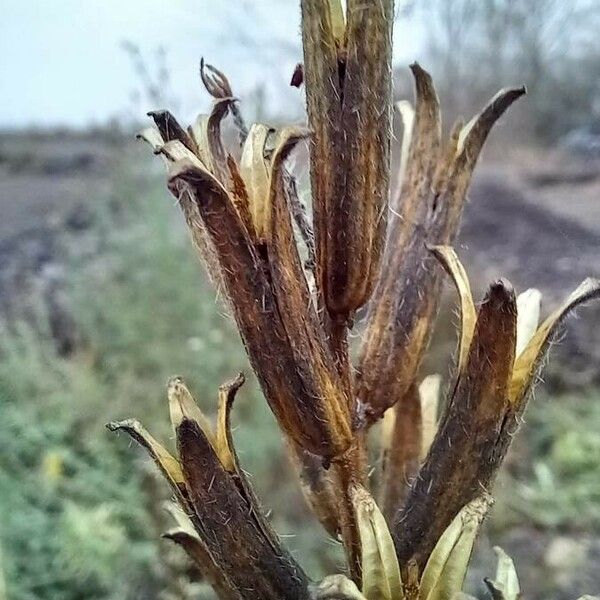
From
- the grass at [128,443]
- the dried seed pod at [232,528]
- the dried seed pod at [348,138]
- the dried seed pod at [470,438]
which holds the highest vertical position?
the grass at [128,443]

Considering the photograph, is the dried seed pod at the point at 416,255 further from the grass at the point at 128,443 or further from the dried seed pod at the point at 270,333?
the grass at the point at 128,443

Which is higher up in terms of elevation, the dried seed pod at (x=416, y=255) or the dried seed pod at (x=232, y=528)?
the dried seed pod at (x=416, y=255)

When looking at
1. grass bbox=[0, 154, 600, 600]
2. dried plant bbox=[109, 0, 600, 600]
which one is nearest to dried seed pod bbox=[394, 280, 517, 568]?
dried plant bbox=[109, 0, 600, 600]

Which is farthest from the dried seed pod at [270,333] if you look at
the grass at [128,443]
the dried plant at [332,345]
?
the grass at [128,443]

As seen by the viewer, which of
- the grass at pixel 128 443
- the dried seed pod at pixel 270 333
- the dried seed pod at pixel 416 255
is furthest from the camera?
the grass at pixel 128 443

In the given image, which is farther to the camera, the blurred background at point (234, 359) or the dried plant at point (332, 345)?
the blurred background at point (234, 359)

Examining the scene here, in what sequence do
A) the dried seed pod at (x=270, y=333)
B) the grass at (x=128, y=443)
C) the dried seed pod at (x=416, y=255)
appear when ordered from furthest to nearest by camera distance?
the grass at (x=128, y=443)
the dried seed pod at (x=416, y=255)
the dried seed pod at (x=270, y=333)

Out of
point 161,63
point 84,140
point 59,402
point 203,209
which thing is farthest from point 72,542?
point 84,140
